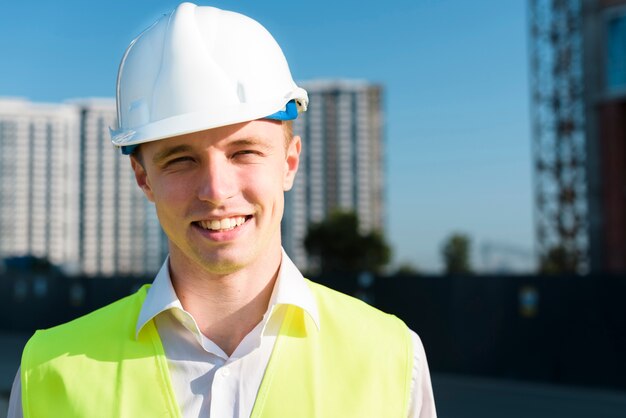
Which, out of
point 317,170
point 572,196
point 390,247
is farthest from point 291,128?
point 317,170

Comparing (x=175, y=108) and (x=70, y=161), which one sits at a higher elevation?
(x=70, y=161)

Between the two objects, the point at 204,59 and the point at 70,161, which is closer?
the point at 204,59

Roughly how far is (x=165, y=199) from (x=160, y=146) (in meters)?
0.10

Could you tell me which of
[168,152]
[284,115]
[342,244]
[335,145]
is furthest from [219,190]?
[335,145]

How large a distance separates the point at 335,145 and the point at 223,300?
483 feet

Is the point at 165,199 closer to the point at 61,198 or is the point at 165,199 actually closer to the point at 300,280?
the point at 300,280

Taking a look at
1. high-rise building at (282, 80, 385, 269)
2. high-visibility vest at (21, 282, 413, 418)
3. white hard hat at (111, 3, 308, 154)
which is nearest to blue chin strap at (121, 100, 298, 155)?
white hard hat at (111, 3, 308, 154)

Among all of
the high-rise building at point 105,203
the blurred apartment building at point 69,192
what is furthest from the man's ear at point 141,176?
the high-rise building at point 105,203

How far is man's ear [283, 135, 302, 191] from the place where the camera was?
1.90m

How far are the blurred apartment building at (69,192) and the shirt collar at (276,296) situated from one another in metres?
117

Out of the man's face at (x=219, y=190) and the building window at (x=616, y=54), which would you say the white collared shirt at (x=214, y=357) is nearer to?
the man's face at (x=219, y=190)

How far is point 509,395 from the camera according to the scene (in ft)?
43.3

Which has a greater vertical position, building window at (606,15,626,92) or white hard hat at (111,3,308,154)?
building window at (606,15,626,92)

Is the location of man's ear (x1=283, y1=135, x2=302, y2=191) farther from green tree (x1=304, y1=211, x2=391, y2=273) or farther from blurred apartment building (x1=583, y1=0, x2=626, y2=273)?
green tree (x1=304, y1=211, x2=391, y2=273)
